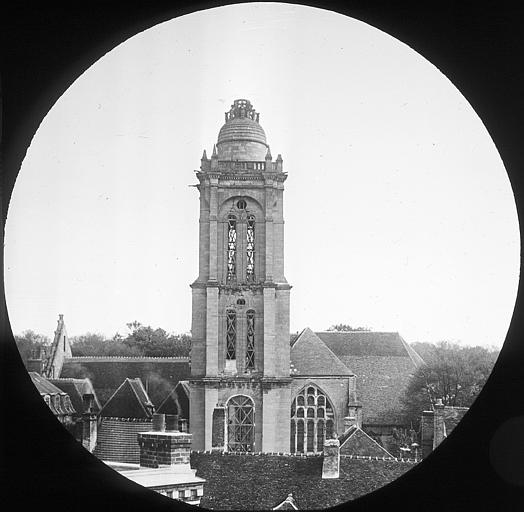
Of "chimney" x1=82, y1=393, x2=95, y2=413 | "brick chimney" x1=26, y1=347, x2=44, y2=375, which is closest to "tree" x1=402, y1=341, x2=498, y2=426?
"chimney" x1=82, y1=393, x2=95, y2=413

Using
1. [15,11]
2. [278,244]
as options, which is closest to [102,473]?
[15,11]

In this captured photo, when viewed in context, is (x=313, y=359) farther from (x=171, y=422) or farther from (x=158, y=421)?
(x=158, y=421)

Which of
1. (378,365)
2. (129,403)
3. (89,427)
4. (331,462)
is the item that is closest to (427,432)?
(331,462)

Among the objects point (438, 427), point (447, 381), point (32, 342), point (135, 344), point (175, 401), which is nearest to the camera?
point (438, 427)

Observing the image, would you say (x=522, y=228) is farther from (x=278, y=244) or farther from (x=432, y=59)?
(x=278, y=244)

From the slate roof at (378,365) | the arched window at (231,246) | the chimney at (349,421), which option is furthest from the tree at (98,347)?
the chimney at (349,421)
